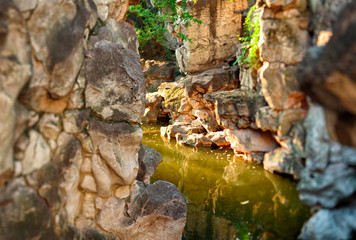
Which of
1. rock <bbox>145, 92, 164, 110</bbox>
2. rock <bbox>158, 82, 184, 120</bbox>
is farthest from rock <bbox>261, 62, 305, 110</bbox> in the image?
rock <bbox>145, 92, 164, 110</bbox>

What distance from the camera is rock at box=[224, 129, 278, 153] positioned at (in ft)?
30.1

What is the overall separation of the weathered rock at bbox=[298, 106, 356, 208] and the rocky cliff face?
2.69m

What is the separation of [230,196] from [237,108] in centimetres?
408

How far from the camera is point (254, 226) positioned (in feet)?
15.8

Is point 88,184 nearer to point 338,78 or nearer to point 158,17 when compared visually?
point 338,78

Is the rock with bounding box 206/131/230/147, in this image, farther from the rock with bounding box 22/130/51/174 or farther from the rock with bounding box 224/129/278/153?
the rock with bounding box 22/130/51/174

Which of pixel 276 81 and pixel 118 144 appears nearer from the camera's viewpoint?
pixel 118 144

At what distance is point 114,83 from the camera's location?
4219mm

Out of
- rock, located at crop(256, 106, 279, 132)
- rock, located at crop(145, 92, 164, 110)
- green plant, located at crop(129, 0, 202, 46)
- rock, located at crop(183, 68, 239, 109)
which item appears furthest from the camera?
rock, located at crop(145, 92, 164, 110)

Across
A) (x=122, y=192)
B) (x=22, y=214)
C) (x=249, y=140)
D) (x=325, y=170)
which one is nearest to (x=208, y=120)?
(x=249, y=140)

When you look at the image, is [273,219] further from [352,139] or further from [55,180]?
[55,180]

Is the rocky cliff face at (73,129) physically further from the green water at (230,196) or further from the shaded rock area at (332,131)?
the shaded rock area at (332,131)

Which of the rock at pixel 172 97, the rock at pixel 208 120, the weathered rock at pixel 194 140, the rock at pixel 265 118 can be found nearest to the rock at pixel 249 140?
the rock at pixel 265 118

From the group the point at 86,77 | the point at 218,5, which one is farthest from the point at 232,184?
the point at 218,5
